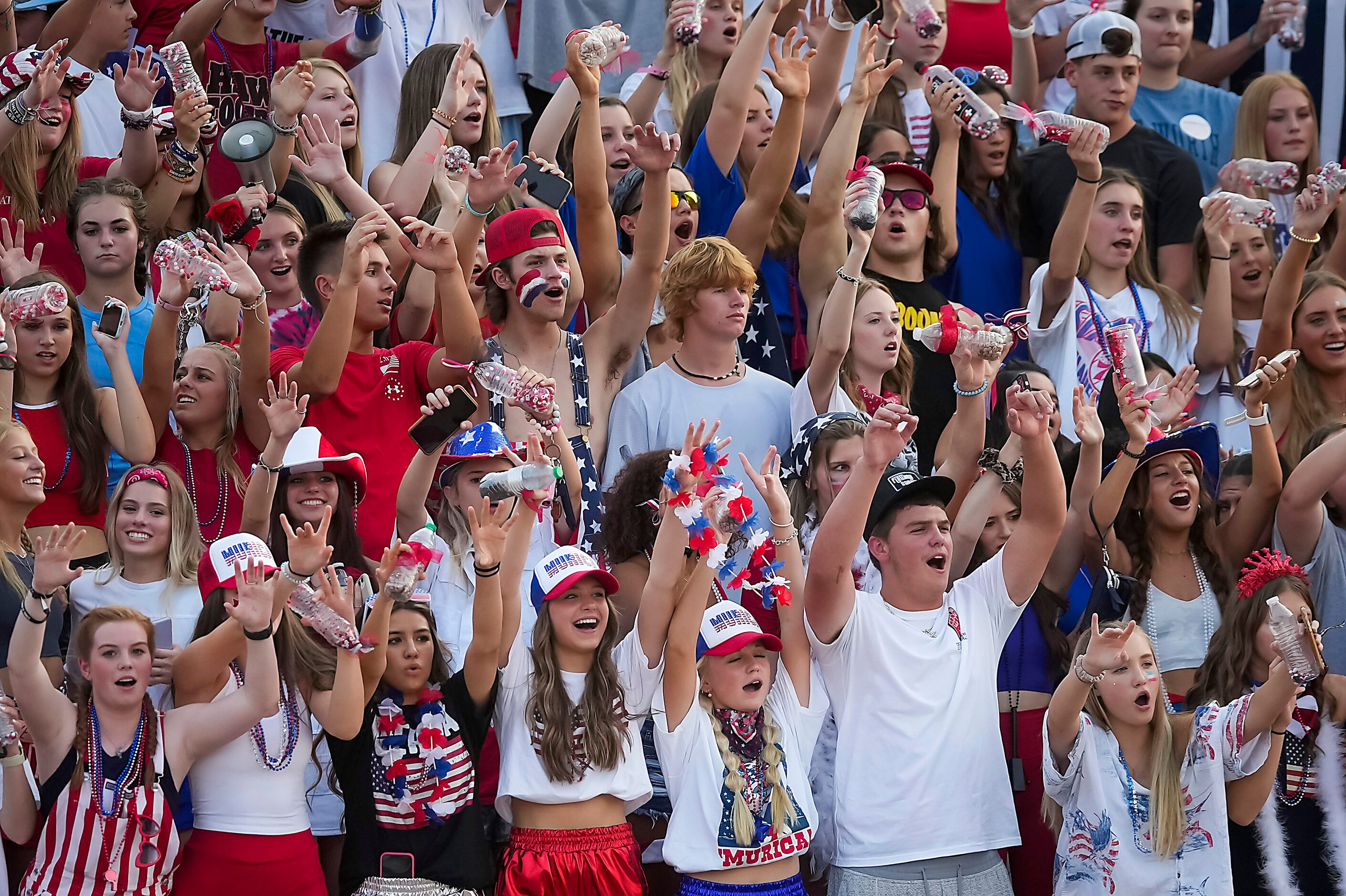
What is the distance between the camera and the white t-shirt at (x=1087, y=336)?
22.0ft

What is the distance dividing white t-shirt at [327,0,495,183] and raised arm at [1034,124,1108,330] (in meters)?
2.93

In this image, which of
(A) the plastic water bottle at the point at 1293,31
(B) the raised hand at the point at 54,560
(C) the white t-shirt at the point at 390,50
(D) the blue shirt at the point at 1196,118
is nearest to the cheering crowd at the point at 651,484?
(B) the raised hand at the point at 54,560

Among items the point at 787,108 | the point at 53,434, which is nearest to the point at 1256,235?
the point at 787,108

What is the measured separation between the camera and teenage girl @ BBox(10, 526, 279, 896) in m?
4.48

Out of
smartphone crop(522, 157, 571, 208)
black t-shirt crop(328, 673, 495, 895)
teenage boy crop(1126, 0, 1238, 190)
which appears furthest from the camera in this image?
teenage boy crop(1126, 0, 1238, 190)

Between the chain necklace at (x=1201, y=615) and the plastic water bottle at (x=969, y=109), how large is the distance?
7.37 feet

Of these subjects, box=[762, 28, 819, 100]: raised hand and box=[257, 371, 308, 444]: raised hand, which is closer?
box=[257, 371, 308, 444]: raised hand

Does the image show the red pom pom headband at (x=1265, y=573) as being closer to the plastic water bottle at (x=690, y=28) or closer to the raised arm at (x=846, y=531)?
the raised arm at (x=846, y=531)

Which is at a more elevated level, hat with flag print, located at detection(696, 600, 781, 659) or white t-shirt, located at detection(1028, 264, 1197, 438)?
white t-shirt, located at detection(1028, 264, 1197, 438)

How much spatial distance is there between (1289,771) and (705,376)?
2335 millimetres

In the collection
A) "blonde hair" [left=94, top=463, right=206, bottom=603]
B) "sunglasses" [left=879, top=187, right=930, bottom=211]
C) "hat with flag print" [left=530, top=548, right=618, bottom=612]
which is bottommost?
"hat with flag print" [left=530, top=548, right=618, bottom=612]

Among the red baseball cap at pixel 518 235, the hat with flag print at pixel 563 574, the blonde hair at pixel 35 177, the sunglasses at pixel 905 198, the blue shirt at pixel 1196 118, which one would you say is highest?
the blue shirt at pixel 1196 118

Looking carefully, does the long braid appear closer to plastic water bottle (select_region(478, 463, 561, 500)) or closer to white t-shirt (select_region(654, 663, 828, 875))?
white t-shirt (select_region(654, 663, 828, 875))

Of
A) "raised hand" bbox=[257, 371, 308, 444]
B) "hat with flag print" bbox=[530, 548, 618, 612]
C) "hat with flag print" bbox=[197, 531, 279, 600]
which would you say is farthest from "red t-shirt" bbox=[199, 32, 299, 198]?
"hat with flag print" bbox=[530, 548, 618, 612]
